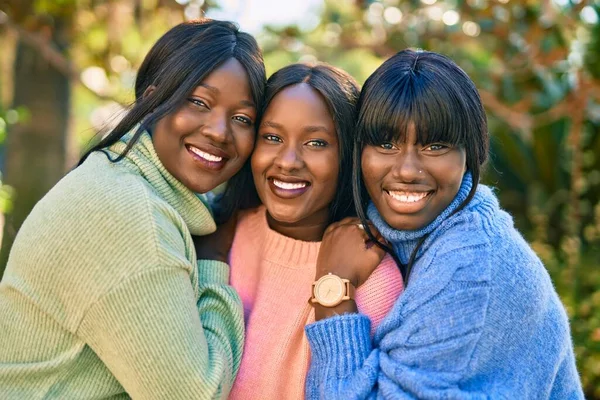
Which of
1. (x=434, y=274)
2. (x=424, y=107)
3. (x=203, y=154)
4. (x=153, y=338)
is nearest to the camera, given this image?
(x=153, y=338)

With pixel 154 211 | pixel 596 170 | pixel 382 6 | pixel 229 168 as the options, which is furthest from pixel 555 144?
pixel 154 211

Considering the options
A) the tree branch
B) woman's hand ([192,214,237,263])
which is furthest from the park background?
woman's hand ([192,214,237,263])

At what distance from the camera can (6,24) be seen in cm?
553

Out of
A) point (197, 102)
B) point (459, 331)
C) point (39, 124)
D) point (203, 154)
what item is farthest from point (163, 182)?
point (39, 124)

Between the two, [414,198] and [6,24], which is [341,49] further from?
[414,198]

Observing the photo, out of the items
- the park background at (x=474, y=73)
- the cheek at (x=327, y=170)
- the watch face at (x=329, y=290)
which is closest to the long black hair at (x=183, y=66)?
the cheek at (x=327, y=170)

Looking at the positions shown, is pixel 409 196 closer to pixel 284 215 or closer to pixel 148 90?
pixel 284 215

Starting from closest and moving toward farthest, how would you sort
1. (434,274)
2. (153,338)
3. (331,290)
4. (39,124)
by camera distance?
(153,338), (434,274), (331,290), (39,124)

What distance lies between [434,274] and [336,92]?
83cm

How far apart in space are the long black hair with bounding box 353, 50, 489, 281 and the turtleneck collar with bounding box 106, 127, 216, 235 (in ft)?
2.19

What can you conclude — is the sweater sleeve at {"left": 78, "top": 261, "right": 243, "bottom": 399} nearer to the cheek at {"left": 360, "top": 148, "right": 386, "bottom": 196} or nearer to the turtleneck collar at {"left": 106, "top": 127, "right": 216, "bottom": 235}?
the turtleneck collar at {"left": 106, "top": 127, "right": 216, "bottom": 235}

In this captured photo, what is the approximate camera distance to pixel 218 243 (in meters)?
3.16

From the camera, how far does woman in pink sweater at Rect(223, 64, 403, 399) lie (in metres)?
2.85

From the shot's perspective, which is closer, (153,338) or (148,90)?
(153,338)
